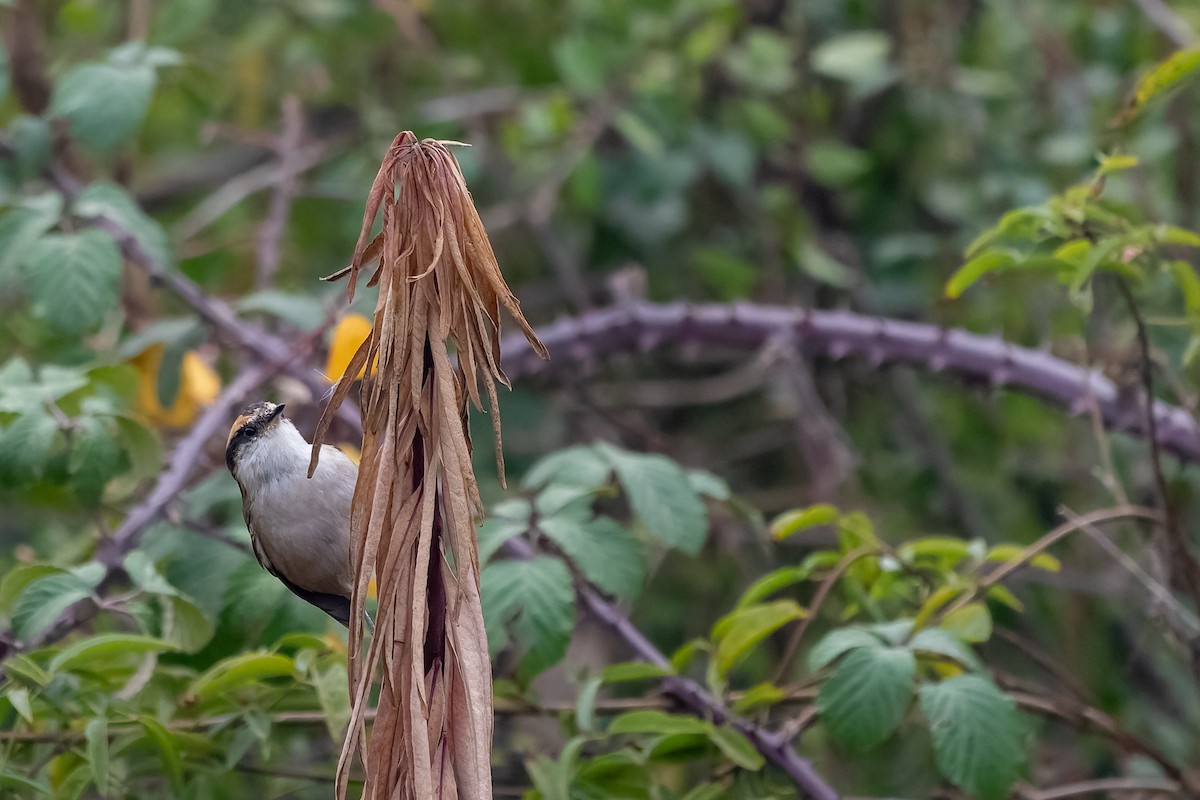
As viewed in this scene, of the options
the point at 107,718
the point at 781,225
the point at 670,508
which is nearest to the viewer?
the point at 107,718

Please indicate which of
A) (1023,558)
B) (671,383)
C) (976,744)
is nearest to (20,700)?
(976,744)

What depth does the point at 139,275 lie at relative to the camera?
273 cm

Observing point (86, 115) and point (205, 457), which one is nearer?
point (86, 115)

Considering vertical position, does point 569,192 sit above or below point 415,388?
above

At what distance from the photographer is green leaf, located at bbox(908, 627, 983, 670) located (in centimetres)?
136

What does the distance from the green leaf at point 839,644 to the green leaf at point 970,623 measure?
12cm

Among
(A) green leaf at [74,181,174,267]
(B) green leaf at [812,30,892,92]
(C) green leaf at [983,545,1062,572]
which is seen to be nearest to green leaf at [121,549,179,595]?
(A) green leaf at [74,181,174,267]

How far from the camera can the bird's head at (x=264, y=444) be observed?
57.4 inches

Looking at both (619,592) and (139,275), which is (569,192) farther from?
(619,592)

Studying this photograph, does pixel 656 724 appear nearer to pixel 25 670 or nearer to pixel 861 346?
pixel 25 670

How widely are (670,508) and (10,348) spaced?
188 centimetres

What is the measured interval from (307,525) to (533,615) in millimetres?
296

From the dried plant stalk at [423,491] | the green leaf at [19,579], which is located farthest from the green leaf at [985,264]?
the green leaf at [19,579]

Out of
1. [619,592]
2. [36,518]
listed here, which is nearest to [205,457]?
[619,592]
